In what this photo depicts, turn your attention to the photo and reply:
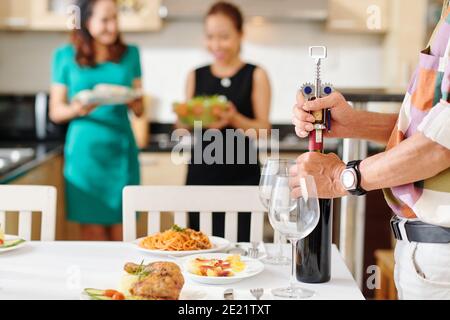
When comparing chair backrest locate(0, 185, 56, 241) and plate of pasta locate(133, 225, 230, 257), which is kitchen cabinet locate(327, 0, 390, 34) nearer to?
chair backrest locate(0, 185, 56, 241)

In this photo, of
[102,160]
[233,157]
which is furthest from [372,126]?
[102,160]

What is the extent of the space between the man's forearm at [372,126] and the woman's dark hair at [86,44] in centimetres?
172

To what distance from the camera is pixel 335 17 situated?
12.2 feet

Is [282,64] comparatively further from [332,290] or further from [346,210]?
[332,290]

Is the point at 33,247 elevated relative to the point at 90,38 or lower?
lower

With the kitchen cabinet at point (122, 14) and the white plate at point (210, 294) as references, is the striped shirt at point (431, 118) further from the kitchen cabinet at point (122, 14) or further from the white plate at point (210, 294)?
the kitchen cabinet at point (122, 14)

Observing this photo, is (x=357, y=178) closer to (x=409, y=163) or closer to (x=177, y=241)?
(x=409, y=163)

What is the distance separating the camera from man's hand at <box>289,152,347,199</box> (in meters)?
1.12

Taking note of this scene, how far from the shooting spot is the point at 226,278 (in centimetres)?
110

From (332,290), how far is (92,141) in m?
1.97

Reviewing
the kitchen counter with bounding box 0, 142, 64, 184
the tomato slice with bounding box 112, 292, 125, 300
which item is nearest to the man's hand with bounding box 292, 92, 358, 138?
the tomato slice with bounding box 112, 292, 125, 300

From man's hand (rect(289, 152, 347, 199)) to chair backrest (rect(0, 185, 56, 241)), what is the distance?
0.69m

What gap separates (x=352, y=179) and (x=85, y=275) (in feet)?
1.53
